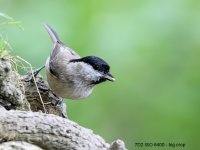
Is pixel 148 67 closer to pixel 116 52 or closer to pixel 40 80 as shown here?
pixel 116 52

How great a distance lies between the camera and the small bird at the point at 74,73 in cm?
421

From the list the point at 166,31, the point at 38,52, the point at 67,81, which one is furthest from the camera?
the point at 67,81

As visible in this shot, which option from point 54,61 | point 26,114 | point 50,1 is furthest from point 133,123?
point 26,114

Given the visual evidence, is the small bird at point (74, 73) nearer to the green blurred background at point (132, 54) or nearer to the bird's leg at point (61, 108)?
the green blurred background at point (132, 54)

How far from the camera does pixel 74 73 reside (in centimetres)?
446

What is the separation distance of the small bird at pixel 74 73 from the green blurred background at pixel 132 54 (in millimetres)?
76

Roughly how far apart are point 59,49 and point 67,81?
39 cm

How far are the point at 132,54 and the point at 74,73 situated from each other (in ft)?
1.85

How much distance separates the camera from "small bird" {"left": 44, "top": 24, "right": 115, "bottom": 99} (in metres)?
4.21

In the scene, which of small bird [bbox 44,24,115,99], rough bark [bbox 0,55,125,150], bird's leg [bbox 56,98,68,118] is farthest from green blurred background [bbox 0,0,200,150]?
rough bark [bbox 0,55,125,150]

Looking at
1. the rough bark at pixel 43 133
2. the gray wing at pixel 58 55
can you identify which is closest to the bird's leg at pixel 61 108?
the gray wing at pixel 58 55

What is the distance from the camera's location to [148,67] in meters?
4.26

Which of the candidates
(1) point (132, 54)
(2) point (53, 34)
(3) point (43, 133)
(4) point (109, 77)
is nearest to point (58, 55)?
(2) point (53, 34)

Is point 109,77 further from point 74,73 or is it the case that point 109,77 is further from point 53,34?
point 53,34
